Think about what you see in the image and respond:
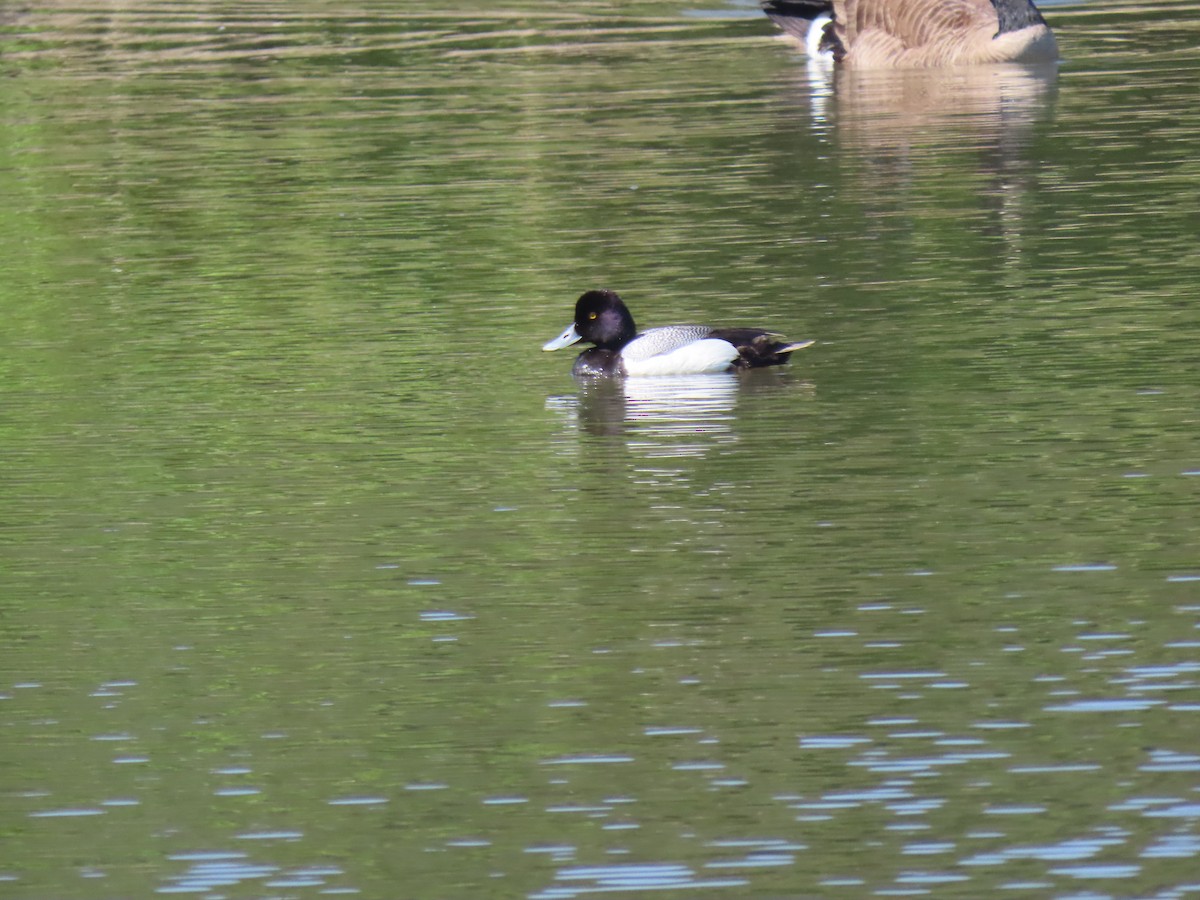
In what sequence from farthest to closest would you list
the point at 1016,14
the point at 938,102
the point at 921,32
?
the point at 921,32 < the point at 1016,14 < the point at 938,102

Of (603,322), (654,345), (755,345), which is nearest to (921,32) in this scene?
(603,322)

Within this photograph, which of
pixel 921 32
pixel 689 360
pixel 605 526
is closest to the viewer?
pixel 605 526

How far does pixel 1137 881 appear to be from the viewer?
7707mm

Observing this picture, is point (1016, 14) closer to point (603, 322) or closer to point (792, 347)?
point (603, 322)

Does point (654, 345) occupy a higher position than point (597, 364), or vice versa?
point (654, 345)

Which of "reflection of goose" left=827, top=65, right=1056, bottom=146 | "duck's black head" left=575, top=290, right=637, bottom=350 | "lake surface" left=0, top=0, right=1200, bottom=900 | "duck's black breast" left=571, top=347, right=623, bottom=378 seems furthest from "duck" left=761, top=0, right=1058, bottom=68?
"duck's black breast" left=571, top=347, right=623, bottom=378

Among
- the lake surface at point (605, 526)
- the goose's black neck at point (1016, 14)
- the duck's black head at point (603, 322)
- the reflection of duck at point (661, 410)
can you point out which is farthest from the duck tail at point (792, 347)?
the goose's black neck at point (1016, 14)

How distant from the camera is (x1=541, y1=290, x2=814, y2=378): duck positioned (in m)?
15.3

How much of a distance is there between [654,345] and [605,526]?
12.6 ft

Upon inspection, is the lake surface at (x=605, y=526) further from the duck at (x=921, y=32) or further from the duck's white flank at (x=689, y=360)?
the duck at (x=921, y=32)

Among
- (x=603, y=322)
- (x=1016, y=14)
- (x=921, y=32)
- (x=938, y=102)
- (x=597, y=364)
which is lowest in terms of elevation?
(x=597, y=364)

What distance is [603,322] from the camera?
15.8 m

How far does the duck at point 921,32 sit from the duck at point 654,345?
1427cm

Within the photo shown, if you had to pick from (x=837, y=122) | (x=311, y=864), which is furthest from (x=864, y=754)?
(x=837, y=122)
